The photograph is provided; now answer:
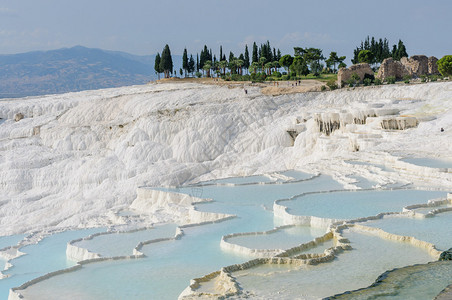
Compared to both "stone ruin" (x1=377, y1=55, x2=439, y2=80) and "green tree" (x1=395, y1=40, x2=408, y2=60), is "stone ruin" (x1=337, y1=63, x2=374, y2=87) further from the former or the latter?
"green tree" (x1=395, y1=40, x2=408, y2=60)

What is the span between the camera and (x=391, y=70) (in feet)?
115

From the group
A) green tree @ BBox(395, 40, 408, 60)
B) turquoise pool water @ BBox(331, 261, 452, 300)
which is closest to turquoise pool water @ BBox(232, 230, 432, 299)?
turquoise pool water @ BBox(331, 261, 452, 300)

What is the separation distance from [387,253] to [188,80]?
118ft

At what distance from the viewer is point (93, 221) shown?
15.9 meters

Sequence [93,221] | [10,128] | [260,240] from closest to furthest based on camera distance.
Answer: [260,240], [93,221], [10,128]

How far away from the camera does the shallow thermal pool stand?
7.57 m

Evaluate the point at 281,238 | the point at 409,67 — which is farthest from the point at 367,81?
the point at 281,238

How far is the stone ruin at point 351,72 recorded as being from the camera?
32.3m

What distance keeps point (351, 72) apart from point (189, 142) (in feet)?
36.4

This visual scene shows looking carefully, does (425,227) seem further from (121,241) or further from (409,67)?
(409,67)

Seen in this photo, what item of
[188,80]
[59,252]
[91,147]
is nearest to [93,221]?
[59,252]

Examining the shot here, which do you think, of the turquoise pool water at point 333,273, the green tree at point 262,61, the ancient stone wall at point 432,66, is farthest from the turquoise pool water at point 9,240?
the green tree at point 262,61

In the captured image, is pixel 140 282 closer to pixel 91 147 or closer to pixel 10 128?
pixel 91 147

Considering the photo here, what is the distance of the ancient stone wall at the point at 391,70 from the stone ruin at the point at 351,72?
43.7 inches
